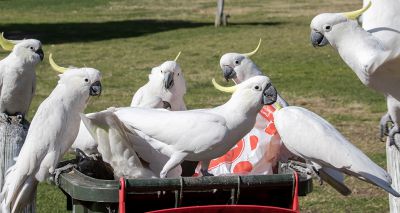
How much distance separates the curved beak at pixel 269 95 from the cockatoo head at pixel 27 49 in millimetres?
1123

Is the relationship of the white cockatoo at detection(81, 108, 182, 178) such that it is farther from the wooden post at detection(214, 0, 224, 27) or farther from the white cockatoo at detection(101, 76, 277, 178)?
the wooden post at detection(214, 0, 224, 27)

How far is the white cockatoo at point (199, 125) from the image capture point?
2.84 metres

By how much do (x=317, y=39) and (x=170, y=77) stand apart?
710 millimetres

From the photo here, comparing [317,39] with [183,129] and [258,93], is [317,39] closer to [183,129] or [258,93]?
[258,93]

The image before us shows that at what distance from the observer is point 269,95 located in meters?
2.88

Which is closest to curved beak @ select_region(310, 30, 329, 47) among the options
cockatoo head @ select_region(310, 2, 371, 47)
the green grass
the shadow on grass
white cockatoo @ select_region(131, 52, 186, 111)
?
cockatoo head @ select_region(310, 2, 371, 47)

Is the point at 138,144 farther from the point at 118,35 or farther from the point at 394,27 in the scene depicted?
the point at 118,35

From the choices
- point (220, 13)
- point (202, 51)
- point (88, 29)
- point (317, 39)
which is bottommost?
point (88, 29)

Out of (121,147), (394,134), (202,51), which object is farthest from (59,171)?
(202,51)

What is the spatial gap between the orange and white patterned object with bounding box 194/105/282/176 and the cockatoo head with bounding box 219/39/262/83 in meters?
0.23

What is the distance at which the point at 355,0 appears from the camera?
21.6 meters

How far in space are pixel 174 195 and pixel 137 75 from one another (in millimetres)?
8314

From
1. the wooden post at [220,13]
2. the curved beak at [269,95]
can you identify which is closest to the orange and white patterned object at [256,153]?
the curved beak at [269,95]

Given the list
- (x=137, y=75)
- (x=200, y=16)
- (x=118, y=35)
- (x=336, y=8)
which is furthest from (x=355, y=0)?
(x=137, y=75)
